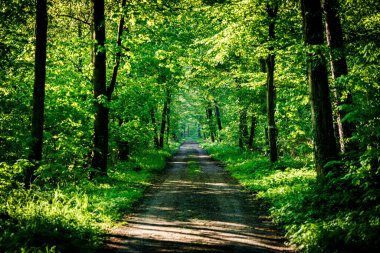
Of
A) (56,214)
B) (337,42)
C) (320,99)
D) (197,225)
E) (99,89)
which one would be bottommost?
(197,225)

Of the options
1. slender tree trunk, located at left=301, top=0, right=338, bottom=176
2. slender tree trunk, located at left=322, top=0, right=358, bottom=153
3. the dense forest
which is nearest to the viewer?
the dense forest

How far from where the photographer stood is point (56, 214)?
749cm

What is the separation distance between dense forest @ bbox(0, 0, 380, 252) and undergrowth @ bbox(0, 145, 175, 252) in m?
0.04

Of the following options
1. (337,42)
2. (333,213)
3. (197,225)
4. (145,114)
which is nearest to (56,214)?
(197,225)

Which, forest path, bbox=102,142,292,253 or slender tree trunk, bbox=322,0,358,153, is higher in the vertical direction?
slender tree trunk, bbox=322,0,358,153

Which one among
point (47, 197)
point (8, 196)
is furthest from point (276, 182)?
point (8, 196)

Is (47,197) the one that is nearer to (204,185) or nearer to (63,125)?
(63,125)

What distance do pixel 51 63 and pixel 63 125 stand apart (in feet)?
10.6

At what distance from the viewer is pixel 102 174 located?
1444 centimetres

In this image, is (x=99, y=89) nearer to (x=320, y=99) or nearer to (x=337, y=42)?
(x=320, y=99)

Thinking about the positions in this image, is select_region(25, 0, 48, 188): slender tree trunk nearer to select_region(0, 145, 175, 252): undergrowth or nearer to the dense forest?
the dense forest

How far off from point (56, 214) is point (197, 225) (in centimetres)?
357

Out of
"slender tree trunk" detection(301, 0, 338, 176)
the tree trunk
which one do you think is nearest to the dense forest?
"slender tree trunk" detection(301, 0, 338, 176)

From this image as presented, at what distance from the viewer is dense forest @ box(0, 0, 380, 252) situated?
6527 millimetres
